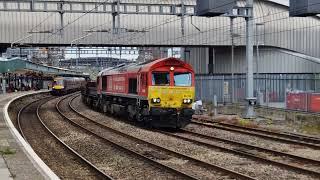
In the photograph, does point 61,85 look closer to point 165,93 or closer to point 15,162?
point 165,93

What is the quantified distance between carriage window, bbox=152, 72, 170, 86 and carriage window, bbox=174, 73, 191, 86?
0.36m

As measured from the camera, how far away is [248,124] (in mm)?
25172

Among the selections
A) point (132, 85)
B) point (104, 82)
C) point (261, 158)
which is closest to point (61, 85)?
point (104, 82)

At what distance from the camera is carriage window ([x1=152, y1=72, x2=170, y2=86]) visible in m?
22.1

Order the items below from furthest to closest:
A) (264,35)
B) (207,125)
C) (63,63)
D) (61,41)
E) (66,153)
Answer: (63,63) → (264,35) → (61,41) → (207,125) → (66,153)

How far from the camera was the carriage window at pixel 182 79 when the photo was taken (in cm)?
2247

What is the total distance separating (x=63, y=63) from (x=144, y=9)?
69.0m

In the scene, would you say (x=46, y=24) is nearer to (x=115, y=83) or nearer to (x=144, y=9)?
(x=144, y=9)

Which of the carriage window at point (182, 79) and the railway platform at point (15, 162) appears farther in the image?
the carriage window at point (182, 79)

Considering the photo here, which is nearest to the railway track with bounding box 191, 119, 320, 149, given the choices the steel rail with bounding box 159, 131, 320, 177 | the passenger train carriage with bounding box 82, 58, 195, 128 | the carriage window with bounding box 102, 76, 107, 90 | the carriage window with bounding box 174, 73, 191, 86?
the passenger train carriage with bounding box 82, 58, 195, 128

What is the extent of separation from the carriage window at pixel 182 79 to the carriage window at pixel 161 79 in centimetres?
36

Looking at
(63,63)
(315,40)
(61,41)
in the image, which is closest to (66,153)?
(61,41)

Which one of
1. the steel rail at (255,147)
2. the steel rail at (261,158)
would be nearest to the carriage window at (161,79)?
the steel rail at (255,147)

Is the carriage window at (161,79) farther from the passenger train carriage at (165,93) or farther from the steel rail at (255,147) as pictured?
the steel rail at (255,147)
